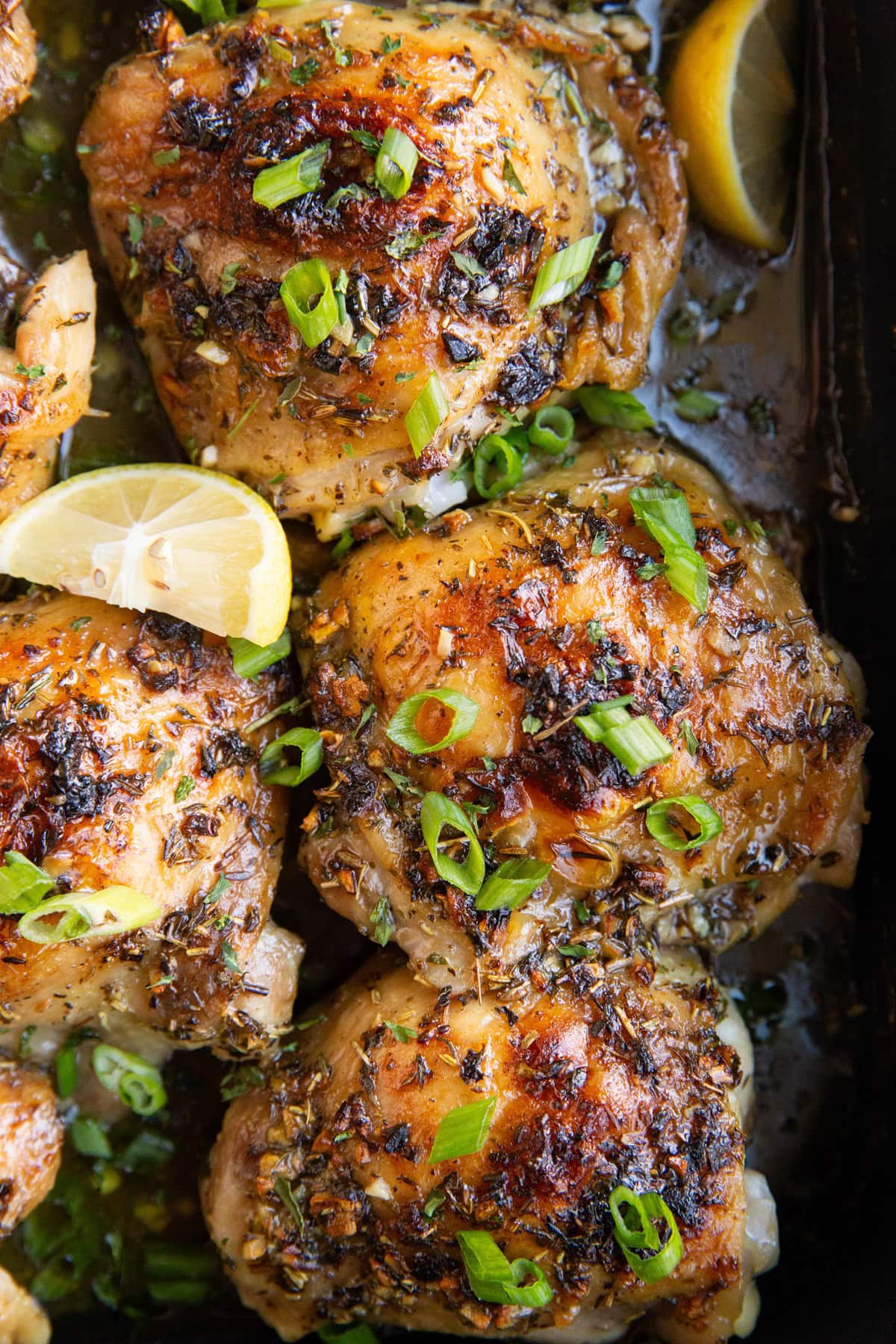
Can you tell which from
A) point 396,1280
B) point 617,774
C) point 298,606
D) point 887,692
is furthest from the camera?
point 887,692

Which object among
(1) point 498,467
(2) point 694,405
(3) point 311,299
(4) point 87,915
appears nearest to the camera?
(4) point 87,915

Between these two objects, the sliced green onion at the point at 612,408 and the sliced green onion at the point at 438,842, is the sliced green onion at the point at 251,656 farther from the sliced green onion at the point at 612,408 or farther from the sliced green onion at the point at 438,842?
the sliced green onion at the point at 612,408

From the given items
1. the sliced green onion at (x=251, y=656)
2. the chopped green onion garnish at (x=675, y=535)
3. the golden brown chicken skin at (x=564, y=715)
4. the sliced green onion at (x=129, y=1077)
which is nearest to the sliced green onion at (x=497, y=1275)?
the golden brown chicken skin at (x=564, y=715)

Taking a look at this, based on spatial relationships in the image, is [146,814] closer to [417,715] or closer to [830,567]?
[417,715]

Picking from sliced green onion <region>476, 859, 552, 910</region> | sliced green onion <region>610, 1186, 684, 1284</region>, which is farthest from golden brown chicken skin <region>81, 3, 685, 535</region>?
sliced green onion <region>610, 1186, 684, 1284</region>

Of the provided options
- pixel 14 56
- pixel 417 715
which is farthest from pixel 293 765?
pixel 14 56

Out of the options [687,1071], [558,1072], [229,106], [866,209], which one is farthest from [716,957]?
[229,106]

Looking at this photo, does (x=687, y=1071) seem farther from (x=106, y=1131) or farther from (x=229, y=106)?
(x=229, y=106)
